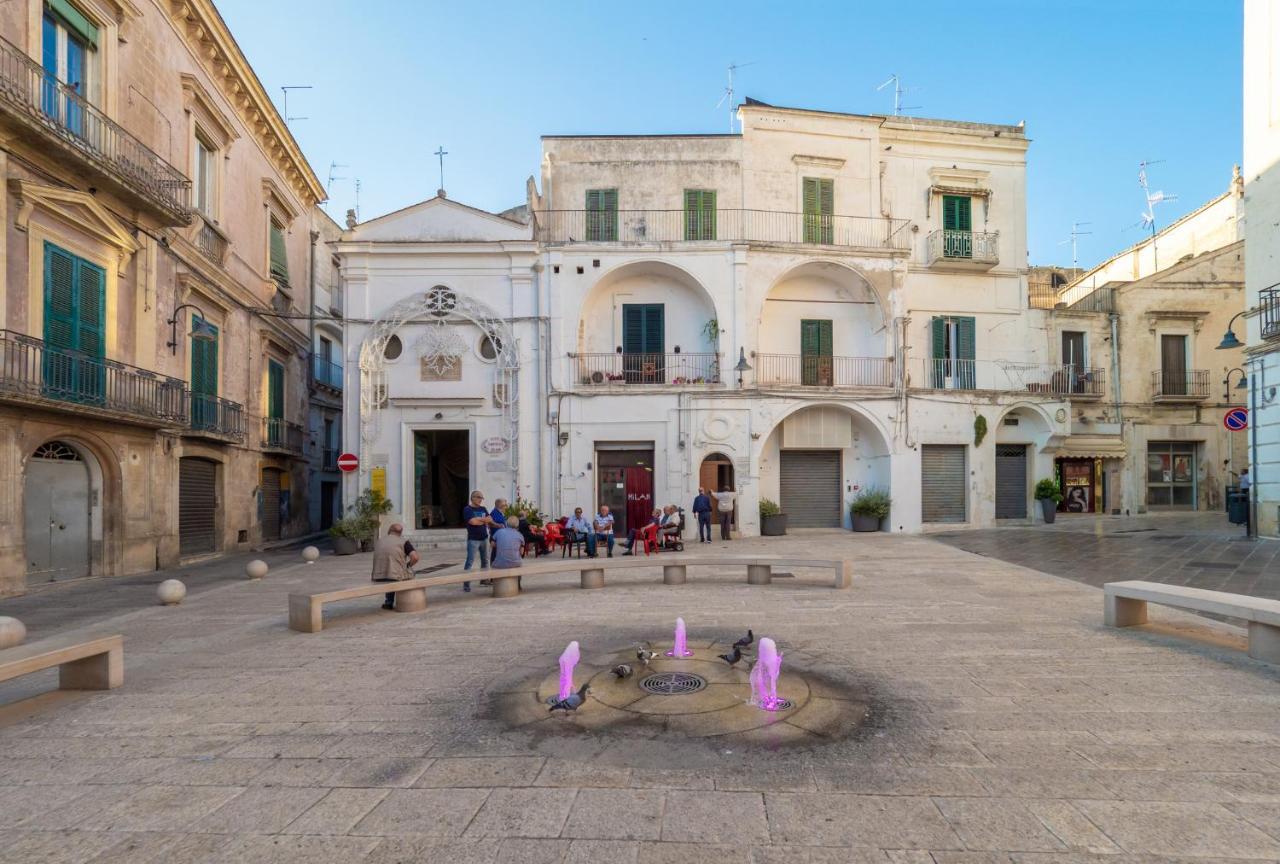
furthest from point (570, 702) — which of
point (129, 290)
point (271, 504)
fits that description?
point (271, 504)

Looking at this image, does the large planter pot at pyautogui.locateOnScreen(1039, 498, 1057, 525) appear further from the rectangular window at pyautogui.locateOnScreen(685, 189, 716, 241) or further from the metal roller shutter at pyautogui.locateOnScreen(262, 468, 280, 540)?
the metal roller shutter at pyautogui.locateOnScreen(262, 468, 280, 540)

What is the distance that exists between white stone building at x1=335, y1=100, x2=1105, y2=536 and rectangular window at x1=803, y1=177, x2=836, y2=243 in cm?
7

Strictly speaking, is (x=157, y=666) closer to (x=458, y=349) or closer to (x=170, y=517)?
(x=170, y=517)

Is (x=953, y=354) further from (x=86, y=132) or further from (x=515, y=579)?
(x=86, y=132)

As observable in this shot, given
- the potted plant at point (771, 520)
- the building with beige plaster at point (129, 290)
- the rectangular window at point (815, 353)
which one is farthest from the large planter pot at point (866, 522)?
the building with beige plaster at point (129, 290)

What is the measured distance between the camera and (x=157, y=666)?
256 inches

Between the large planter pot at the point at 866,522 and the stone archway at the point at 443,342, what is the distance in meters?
10.2

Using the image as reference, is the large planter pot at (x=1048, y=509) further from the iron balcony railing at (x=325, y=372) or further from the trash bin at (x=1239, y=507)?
the iron balcony railing at (x=325, y=372)

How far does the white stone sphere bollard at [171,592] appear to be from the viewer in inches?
388

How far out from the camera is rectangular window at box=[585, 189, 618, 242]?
809 inches

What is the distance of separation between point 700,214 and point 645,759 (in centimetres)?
1873

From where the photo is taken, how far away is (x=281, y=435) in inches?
837

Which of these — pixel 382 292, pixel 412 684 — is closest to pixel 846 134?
pixel 382 292

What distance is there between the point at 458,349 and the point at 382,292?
2701 mm
